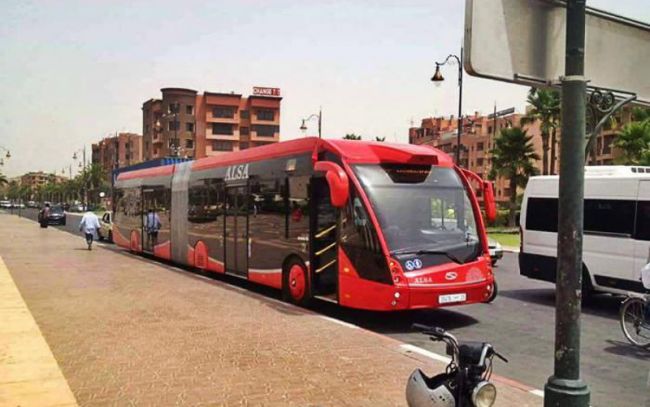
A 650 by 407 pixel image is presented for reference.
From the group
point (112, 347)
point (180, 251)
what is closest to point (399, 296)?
point (112, 347)

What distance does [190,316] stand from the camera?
10.2 m

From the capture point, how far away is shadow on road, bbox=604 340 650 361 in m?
8.44

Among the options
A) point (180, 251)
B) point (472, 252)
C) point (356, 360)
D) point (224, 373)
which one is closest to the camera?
point (224, 373)

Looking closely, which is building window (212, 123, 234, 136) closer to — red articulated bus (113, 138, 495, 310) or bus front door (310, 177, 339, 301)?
red articulated bus (113, 138, 495, 310)

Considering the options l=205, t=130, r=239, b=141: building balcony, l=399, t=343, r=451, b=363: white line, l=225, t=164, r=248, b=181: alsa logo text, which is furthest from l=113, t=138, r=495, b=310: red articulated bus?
l=205, t=130, r=239, b=141: building balcony

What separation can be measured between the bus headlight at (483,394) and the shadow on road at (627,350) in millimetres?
5487

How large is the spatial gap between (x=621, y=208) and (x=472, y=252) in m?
3.21

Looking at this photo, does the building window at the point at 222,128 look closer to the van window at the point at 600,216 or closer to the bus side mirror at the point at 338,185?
the van window at the point at 600,216

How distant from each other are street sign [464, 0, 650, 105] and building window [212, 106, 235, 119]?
102 meters

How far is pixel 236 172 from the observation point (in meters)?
15.2

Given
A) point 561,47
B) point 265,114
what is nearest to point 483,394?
point 561,47

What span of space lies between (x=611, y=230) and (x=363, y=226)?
489 cm

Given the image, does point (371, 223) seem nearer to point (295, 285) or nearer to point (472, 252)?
point (472, 252)

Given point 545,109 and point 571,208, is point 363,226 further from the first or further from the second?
point 545,109
